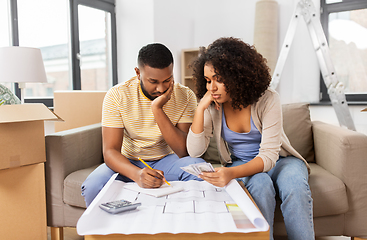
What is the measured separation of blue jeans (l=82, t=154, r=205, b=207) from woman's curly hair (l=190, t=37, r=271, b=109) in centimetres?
34

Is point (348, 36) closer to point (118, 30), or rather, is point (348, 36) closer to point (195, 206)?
point (118, 30)

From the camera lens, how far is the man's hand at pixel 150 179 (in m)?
1.05

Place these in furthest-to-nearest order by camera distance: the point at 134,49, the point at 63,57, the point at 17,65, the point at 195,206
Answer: the point at 134,49 → the point at 63,57 → the point at 17,65 → the point at 195,206

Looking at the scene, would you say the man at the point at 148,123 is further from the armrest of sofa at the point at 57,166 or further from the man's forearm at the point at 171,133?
the armrest of sofa at the point at 57,166

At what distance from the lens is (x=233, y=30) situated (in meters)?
3.49

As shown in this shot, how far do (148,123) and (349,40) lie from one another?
99.2 inches

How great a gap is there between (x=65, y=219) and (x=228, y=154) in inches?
34.6

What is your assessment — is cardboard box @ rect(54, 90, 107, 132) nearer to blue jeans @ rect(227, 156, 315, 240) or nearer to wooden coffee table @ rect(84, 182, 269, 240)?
blue jeans @ rect(227, 156, 315, 240)

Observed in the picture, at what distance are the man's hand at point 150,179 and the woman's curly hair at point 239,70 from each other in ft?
1.51

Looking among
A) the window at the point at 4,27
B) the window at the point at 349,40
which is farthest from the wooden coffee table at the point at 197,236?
the window at the point at 349,40

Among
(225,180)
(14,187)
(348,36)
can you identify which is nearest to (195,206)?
(225,180)

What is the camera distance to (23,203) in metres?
1.40

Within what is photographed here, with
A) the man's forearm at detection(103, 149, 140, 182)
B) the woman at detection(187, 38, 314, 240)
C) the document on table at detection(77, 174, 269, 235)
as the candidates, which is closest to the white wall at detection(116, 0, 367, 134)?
the woman at detection(187, 38, 314, 240)

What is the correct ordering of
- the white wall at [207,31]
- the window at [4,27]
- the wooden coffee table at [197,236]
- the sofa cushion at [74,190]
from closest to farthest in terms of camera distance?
the wooden coffee table at [197,236] → the sofa cushion at [74,190] → the window at [4,27] → the white wall at [207,31]
